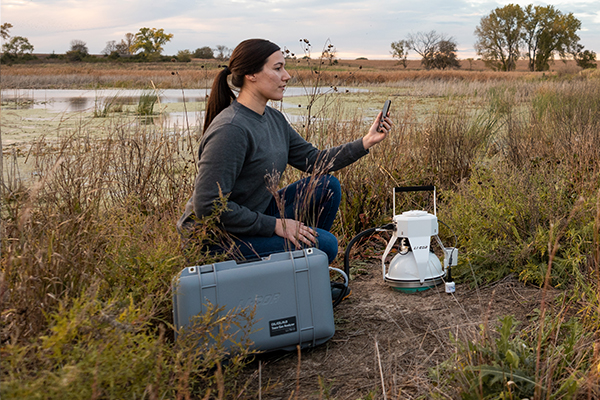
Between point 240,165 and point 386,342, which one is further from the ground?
point 240,165

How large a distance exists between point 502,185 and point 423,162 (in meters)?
1.30

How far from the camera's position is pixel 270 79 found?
2240 mm

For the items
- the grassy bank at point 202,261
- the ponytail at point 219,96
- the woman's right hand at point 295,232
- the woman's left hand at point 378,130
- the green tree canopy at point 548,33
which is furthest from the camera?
the green tree canopy at point 548,33

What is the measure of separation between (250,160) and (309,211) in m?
0.56

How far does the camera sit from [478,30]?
39.5 meters

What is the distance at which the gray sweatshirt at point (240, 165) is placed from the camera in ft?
6.64

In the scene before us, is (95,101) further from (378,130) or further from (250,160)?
(378,130)

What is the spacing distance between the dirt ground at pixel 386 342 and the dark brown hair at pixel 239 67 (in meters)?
1.18

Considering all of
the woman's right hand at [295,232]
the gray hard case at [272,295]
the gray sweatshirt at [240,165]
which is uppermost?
the gray sweatshirt at [240,165]

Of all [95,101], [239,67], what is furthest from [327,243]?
[95,101]

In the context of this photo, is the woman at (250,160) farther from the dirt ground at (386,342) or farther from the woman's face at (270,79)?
the dirt ground at (386,342)

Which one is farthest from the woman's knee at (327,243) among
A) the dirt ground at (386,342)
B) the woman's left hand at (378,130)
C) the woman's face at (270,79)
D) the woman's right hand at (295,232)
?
the woman's face at (270,79)

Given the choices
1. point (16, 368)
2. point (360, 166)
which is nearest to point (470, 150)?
point (360, 166)

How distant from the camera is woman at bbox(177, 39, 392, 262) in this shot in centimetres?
204
